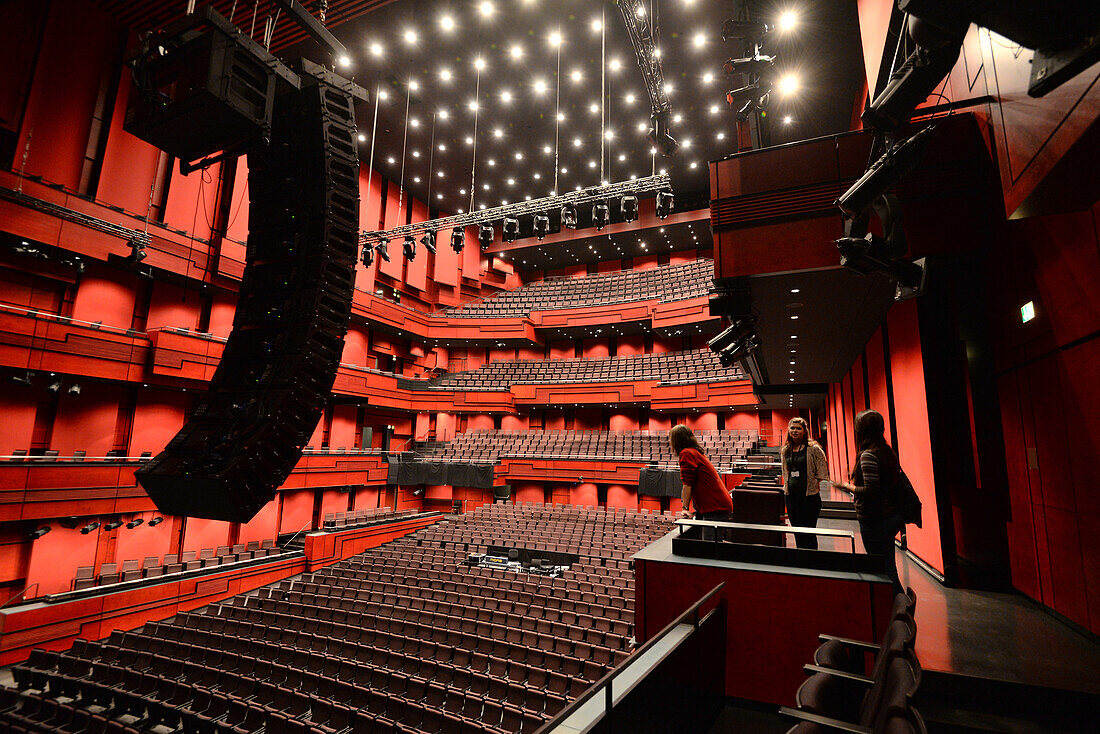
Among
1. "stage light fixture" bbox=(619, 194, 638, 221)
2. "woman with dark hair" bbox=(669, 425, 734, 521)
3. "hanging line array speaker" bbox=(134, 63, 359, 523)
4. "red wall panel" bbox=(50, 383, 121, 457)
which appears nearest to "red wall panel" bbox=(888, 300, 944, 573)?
"woman with dark hair" bbox=(669, 425, 734, 521)

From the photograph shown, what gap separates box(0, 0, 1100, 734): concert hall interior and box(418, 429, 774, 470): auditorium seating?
0.75ft

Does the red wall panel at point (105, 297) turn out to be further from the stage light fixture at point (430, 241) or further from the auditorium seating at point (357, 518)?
the stage light fixture at point (430, 241)

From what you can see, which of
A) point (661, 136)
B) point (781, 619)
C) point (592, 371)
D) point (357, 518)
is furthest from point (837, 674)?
point (592, 371)

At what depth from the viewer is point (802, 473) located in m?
3.74

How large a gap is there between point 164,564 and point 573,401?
11.9m

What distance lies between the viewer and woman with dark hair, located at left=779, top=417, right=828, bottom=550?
3.65 meters

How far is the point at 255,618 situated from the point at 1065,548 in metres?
9.51

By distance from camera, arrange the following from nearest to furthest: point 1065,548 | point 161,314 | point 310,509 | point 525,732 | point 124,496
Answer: point 1065,548 → point 525,732 → point 124,496 → point 161,314 → point 310,509

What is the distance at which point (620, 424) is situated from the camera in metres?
18.8

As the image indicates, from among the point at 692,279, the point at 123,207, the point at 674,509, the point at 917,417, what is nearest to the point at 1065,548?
the point at 917,417

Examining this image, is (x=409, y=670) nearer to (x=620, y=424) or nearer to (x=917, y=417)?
(x=917, y=417)

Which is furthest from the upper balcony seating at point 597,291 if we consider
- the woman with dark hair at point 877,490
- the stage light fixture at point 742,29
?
the woman with dark hair at point 877,490

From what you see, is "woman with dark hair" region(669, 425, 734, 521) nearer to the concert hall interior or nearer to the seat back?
the concert hall interior

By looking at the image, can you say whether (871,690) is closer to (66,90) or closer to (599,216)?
(599,216)
